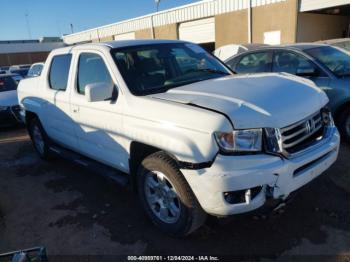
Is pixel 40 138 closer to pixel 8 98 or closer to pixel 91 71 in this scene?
pixel 91 71

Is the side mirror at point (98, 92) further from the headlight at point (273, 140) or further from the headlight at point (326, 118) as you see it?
the headlight at point (326, 118)

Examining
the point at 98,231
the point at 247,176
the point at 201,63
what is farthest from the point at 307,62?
the point at 98,231

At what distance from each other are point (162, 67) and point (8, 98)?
7.23m

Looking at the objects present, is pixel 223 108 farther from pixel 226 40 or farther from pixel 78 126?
pixel 226 40

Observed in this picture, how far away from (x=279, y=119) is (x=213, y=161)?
0.66 metres

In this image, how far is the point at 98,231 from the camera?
362cm

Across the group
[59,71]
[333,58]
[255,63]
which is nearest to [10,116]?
[59,71]

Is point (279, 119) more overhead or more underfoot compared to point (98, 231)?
more overhead

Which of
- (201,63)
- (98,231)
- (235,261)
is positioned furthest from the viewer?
(201,63)

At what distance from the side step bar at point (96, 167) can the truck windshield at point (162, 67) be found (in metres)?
1.04

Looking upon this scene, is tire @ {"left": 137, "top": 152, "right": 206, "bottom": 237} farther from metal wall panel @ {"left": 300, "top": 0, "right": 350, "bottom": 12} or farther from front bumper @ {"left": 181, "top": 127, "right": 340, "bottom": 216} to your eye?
metal wall panel @ {"left": 300, "top": 0, "right": 350, "bottom": 12}

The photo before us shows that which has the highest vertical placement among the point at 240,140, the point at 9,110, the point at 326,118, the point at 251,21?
the point at 251,21

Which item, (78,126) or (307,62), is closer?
(78,126)

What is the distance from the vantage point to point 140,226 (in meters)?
3.62
